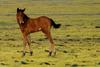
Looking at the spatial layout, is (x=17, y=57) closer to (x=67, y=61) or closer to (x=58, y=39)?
(x=67, y=61)

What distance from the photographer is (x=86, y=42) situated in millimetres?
25953


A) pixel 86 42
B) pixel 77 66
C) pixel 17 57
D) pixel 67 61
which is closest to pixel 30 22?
pixel 17 57

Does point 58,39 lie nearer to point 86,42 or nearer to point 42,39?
point 42,39

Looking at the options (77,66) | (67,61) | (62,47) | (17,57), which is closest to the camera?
(77,66)

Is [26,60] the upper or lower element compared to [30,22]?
lower

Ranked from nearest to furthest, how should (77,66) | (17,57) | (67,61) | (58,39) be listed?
(77,66) → (67,61) → (17,57) → (58,39)

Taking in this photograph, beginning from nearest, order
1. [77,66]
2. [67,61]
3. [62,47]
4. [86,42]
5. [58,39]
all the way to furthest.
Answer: [77,66] < [67,61] < [62,47] < [86,42] < [58,39]

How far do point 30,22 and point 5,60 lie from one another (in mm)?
2534

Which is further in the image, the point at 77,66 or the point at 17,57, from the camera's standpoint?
the point at 17,57

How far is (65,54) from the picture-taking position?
20.6 metres

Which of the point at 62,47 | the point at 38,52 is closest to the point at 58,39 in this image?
the point at 62,47

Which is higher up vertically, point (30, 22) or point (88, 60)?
point (30, 22)

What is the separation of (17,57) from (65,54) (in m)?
2.29

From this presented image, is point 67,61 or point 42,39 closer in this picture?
point 67,61
